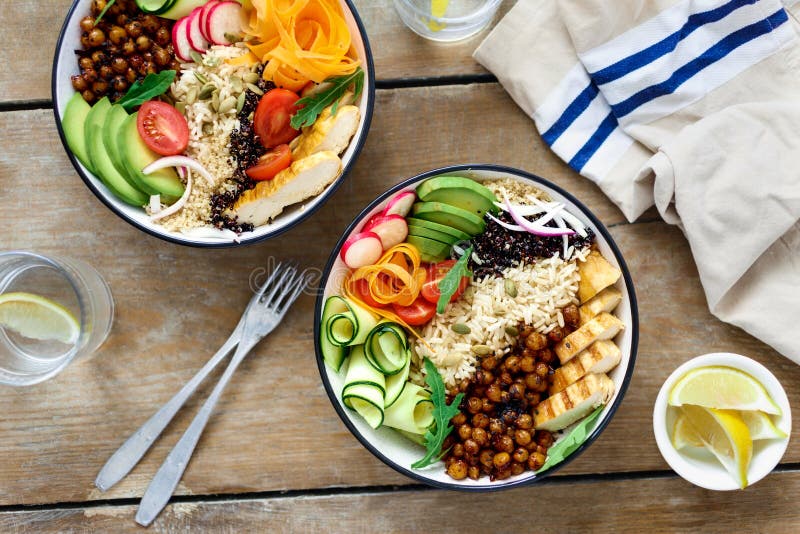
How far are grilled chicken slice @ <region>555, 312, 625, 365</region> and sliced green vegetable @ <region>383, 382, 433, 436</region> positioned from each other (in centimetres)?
35

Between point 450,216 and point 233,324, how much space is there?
2.22 feet

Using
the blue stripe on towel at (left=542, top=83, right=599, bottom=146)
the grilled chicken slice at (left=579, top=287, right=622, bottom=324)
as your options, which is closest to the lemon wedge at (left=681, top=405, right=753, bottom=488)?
the grilled chicken slice at (left=579, top=287, right=622, bottom=324)

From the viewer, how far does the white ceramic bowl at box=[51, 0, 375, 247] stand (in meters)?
1.56

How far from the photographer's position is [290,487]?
1.86 meters

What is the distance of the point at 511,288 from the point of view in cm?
160

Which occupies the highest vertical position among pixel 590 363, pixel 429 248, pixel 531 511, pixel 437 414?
pixel 429 248

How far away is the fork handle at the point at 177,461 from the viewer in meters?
1.81

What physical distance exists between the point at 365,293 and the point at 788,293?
3.48 ft

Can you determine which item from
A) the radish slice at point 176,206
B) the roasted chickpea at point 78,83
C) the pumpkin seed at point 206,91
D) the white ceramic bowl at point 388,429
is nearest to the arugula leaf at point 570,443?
the white ceramic bowl at point 388,429

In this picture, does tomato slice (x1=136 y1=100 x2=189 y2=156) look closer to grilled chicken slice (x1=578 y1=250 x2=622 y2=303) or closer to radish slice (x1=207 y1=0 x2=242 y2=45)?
radish slice (x1=207 y1=0 x2=242 y2=45)

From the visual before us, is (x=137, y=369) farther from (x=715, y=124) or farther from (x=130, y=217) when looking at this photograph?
(x=715, y=124)

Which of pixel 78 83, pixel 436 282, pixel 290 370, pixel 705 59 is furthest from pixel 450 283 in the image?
pixel 78 83

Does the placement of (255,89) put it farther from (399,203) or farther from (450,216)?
(450,216)

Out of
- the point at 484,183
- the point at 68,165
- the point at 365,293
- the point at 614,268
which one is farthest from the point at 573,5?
the point at 68,165
